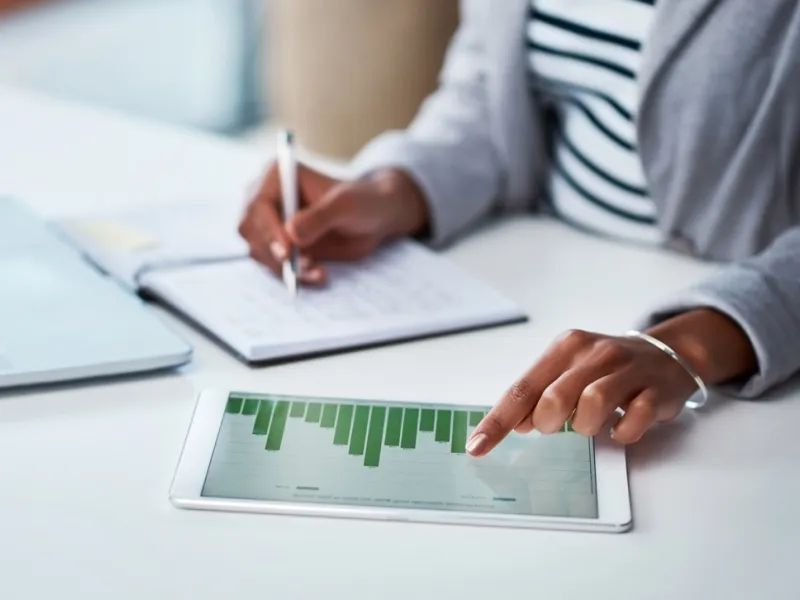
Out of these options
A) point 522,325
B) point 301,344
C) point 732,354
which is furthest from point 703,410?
point 301,344

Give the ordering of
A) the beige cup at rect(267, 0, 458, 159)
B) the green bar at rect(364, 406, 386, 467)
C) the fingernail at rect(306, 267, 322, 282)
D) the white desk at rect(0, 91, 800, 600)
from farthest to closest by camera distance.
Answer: the beige cup at rect(267, 0, 458, 159), the fingernail at rect(306, 267, 322, 282), the green bar at rect(364, 406, 386, 467), the white desk at rect(0, 91, 800, 600)

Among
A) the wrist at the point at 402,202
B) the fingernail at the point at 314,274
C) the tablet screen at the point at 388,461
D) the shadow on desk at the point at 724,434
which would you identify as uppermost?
the tablet screen at the point at 388,461

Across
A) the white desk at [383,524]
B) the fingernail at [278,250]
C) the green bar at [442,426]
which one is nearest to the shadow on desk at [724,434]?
the white desk at [383,524]

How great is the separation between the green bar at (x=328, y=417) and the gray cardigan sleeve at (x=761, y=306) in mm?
234

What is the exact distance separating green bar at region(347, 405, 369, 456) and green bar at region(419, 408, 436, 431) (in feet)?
0.11

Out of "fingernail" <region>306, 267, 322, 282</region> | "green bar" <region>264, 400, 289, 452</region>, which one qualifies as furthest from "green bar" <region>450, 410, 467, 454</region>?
"fingernail" <region>306, 267, 322, 282</region>

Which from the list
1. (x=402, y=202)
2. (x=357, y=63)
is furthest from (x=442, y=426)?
(x=357, y=63)

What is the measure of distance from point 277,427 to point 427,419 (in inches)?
3.6

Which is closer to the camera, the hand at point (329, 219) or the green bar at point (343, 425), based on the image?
the green bar at point (343, 425)

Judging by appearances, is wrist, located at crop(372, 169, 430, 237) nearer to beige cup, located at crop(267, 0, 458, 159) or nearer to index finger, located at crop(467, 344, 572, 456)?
index finger, located at crop(467, 344, 572, 456)

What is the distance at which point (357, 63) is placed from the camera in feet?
6.26

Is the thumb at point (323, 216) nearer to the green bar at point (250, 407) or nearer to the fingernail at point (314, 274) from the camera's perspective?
the fingernail at point (314, 274)

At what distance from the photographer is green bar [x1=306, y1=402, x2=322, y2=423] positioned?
0.73 m

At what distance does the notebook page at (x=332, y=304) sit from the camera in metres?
0.83
